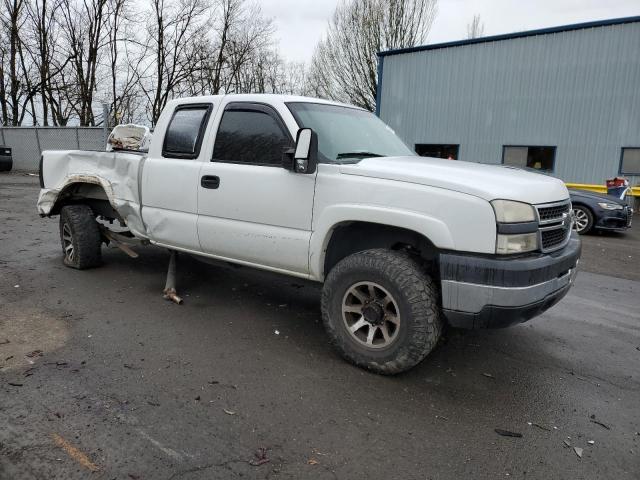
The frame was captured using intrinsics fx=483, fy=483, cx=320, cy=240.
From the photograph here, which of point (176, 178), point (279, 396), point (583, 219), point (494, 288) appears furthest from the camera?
point (583, 219)

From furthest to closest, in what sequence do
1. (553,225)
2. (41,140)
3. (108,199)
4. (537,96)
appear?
1. (41,140)
2. (537,96)
3. (108,199)
4. (553,225)

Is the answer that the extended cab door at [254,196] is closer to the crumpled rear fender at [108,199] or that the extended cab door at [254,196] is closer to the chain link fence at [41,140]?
the crumpled rear fender at [108,199]

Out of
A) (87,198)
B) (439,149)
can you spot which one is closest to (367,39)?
(439,149)

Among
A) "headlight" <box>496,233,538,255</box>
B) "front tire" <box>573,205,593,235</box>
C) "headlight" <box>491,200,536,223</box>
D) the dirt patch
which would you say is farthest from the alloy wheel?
"front tire" <box>573,205,593,235</box>

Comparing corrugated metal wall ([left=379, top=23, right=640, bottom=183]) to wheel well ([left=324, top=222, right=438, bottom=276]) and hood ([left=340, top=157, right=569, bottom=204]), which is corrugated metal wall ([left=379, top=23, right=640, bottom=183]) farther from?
wheel well ([left=324, top=222, right=438, bottom=276])

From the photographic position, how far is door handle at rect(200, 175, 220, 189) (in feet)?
13.5

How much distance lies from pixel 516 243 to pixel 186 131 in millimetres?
3094

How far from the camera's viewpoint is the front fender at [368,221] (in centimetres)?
298

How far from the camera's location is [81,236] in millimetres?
5656

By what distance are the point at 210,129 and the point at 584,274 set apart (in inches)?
221

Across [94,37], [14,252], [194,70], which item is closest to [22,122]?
[94,37]

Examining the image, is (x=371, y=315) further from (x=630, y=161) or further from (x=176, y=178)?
(x=630, y=161)

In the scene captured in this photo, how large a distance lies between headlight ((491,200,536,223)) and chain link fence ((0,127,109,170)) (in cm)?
2016

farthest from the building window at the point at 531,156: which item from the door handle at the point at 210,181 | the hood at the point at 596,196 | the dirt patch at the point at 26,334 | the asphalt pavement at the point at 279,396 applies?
the dirt patch at the point at 26,334
